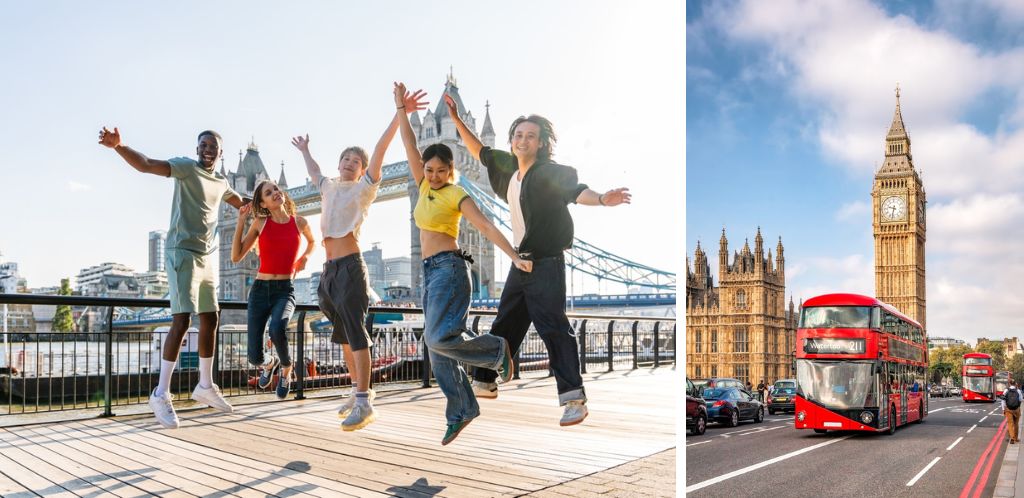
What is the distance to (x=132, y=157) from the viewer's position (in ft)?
9.28

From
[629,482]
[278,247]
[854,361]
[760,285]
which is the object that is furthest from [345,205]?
[760,285]

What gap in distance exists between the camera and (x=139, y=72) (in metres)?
3.40

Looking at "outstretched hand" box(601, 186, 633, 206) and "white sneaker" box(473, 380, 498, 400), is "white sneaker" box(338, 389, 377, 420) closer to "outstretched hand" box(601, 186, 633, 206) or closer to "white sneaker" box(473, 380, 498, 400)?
"white sneaker" box(473, 380, 498, 400)

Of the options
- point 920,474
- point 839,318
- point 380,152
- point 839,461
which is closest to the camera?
point 380,152

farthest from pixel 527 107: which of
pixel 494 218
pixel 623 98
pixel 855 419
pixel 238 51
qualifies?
pixel 855 419

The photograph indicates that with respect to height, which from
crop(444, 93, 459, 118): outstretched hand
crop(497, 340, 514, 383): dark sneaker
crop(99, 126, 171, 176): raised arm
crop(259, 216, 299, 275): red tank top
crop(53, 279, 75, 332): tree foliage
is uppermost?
crop(444, 93, 459, 118): outstretched hand

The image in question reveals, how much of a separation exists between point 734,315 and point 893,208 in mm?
11969

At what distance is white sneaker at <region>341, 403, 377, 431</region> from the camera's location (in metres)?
3.24

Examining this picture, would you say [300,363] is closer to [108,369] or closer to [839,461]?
[108,369]

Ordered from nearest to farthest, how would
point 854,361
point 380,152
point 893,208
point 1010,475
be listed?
point 380,152 < point 854,361 < point 1010,475 < point 893,208

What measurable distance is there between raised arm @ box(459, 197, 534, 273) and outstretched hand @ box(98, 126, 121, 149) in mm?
1153

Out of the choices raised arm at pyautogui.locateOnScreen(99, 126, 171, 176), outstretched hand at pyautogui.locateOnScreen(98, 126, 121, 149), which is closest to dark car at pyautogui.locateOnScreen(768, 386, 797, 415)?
raised arm at pyautogui.locateOnScreen(99, 126, 171, 176)

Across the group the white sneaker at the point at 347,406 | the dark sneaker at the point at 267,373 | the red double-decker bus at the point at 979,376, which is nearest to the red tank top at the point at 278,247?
the dark sneaker at the point at 267,373

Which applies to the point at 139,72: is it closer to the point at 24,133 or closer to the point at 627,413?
the point at 24,133
